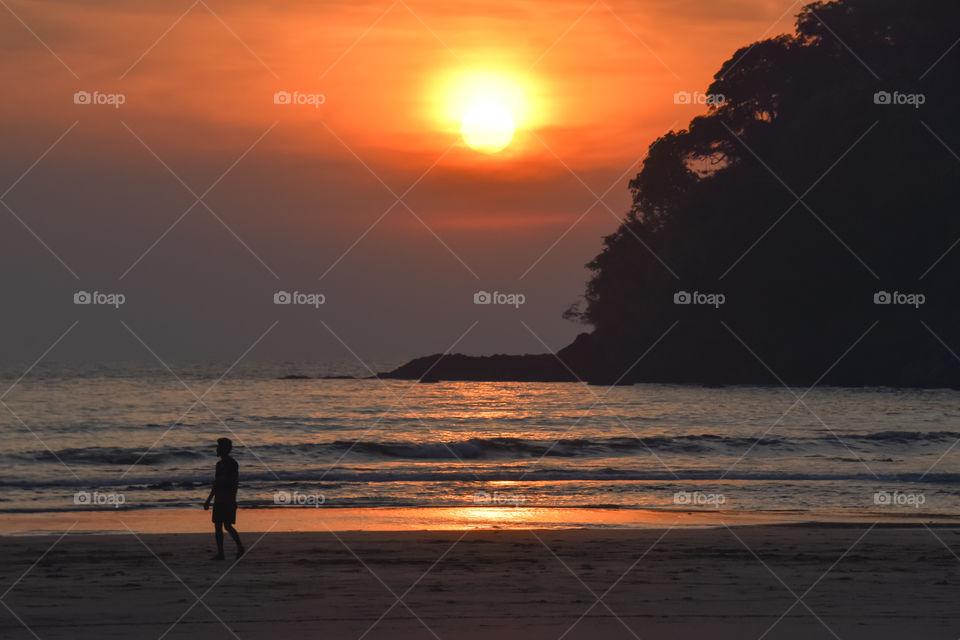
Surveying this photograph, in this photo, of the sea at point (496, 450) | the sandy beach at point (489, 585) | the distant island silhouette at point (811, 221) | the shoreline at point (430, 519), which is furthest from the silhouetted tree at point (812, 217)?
the sandy beach at point (489, 585)

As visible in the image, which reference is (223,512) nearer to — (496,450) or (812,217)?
(496,450)

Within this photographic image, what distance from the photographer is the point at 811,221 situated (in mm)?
71625

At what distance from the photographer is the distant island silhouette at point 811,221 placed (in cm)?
6900

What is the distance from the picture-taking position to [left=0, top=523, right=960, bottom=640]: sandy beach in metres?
9.39

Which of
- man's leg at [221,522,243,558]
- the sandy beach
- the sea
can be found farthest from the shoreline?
man's leg at [221,522,243,558]

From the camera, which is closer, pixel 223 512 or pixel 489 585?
pixel 489 585

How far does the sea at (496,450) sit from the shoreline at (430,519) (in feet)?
2.58

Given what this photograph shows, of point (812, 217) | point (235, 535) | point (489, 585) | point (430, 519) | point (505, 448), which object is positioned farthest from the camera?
point (812, 217)

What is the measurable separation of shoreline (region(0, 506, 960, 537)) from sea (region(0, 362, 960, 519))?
31.0 inches

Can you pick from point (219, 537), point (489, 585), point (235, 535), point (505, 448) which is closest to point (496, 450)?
point (505, 448)

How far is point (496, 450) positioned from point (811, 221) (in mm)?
43067

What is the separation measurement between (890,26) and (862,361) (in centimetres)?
2363

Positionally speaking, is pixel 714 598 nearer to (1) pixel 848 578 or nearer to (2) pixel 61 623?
(1) pixel 848 578

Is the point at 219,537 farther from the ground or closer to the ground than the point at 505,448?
closer to the ground
